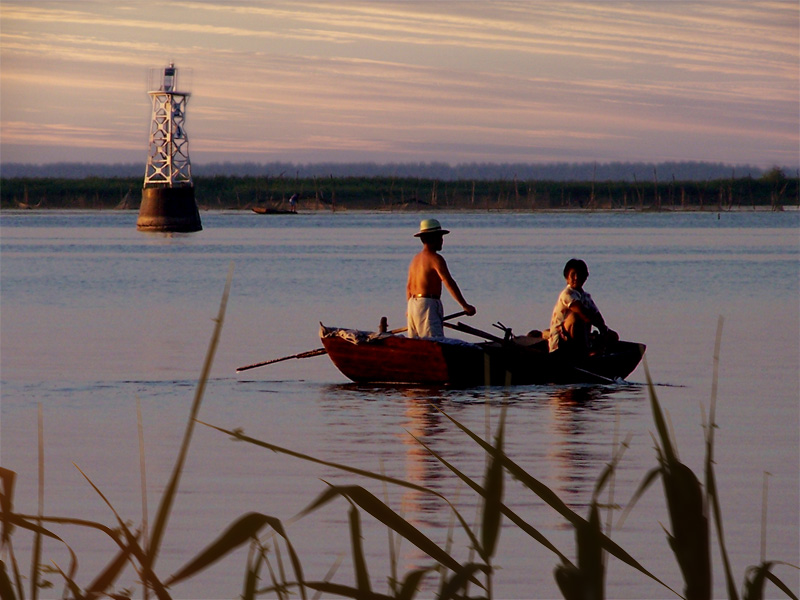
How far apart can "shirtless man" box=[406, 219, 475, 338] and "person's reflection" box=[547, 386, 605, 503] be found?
1.46m

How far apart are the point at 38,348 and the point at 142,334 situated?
3.16m

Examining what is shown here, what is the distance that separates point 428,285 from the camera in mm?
12656

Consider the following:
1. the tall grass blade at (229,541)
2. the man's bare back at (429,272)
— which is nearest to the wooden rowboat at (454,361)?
the man's bare back at (429,272)

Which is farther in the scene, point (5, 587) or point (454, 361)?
point (454, 361)

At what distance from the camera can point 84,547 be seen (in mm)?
7105

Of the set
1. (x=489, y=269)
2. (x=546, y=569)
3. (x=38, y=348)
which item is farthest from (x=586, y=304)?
(x=489, y=269)

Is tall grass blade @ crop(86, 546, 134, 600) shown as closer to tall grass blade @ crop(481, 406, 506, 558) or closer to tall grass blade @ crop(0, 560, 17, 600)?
tall grass blade @ crop(0, 560, 17, 600)

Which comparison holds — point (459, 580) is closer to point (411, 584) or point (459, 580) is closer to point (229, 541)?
point (411, 584)

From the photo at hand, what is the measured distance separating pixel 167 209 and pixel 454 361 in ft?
181

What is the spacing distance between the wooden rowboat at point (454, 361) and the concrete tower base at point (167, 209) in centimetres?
5393

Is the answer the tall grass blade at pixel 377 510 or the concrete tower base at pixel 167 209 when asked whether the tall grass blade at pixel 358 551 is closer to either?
the tall grass blade at pixel 377 510

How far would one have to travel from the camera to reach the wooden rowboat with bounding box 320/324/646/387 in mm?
13039

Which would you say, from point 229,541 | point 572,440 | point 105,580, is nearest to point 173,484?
point 229,541

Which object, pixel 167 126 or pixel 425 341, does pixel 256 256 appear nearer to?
pixel 167 126
